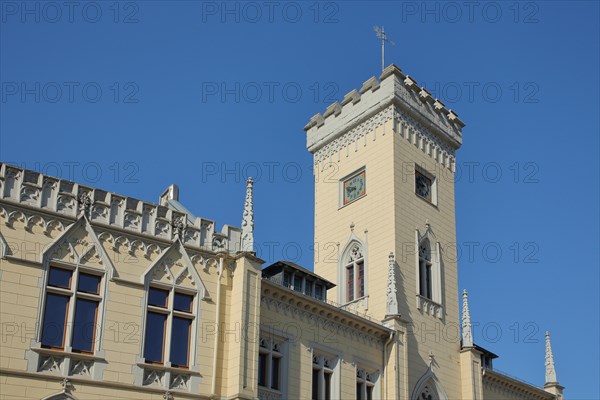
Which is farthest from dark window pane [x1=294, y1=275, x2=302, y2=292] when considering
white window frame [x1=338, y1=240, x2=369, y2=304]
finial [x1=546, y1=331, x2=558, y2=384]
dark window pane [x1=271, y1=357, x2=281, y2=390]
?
finial [x1=546, y1=331, x2=558, y2=384]

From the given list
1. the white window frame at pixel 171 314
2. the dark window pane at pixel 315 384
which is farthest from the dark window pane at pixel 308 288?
the white window frame at pixel 171 314

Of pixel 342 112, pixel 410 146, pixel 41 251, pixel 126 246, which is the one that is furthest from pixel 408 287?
pixel 41 251

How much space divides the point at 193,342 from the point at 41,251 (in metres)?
6.07

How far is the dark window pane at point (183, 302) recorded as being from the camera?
1114 inches

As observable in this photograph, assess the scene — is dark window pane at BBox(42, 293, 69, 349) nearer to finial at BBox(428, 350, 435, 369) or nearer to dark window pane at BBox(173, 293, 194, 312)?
dark window pane at BBox(173, 293, 194, 312)

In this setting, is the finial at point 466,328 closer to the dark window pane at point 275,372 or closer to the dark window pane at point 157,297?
the dark window pane at point 275,372

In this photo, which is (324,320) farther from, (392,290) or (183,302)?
(183,302)

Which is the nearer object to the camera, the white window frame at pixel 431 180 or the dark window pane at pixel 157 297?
the dark window pane at pixel 157 297

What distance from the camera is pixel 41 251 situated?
25641 millimetres

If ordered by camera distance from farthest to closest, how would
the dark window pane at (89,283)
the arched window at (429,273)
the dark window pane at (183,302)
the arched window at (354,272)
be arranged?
the arched window at (354,272) → the arched window at (429,273) → the dark window pane at (183,302) → the dark window pane at (89,283)

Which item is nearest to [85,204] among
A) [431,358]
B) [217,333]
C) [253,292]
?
[217,333]

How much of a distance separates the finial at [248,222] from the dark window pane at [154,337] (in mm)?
4152

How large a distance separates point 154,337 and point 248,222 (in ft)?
18.9

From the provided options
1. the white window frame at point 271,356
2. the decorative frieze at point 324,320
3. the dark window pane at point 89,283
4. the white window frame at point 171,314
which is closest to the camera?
the dark window pane at point 89,283
